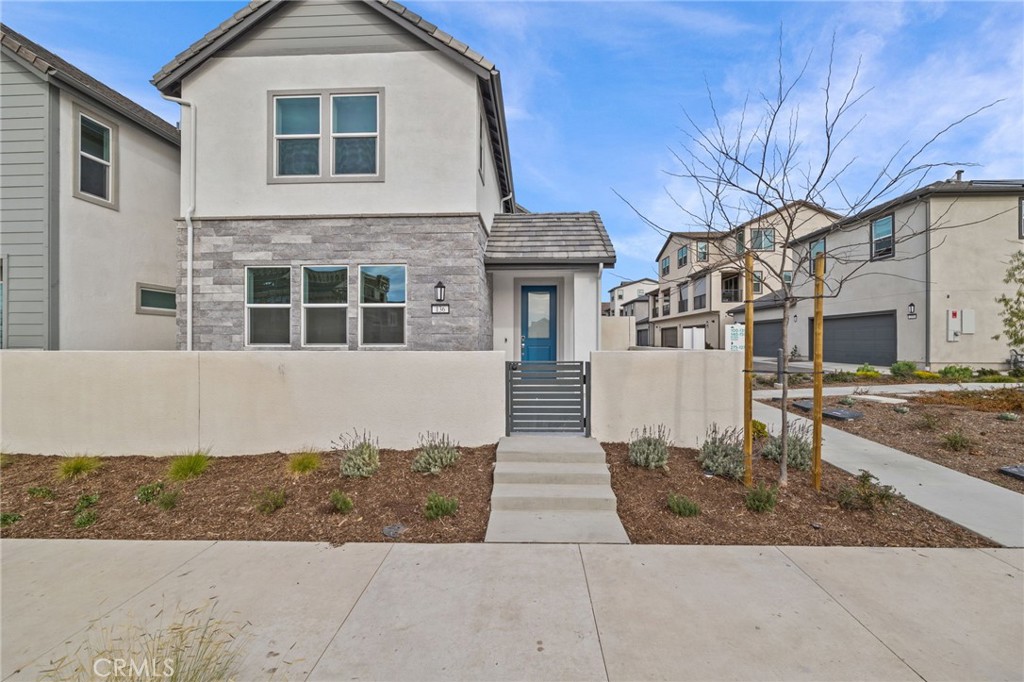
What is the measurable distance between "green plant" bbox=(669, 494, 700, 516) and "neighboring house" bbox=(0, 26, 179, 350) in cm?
1043

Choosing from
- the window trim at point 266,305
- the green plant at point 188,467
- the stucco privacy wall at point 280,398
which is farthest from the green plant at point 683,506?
the window trim at point 266,305

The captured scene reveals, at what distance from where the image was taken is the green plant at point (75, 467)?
5020 mm

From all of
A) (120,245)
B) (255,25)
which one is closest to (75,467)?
(120,245)

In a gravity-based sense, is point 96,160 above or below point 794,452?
above

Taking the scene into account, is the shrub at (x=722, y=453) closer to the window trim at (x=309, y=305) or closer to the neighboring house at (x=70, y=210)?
the window trim at (x=309, y=305)

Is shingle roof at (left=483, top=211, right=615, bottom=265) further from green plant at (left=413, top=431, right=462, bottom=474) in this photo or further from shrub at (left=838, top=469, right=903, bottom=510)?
shrub at (left=838, top=469, right=903, bottom=510)

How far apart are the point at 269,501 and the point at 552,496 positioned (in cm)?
294

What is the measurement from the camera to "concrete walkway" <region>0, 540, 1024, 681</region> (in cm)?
232

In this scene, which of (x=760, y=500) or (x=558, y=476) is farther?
(x=558, y=476)

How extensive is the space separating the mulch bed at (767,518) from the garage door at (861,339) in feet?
55.2

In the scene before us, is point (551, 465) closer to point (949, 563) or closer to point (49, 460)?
point (949, 563)

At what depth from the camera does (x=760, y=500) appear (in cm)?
405

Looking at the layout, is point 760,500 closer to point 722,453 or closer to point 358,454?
A: point 722,453

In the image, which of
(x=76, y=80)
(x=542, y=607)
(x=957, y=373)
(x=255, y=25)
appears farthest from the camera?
(x=957, y=373)
